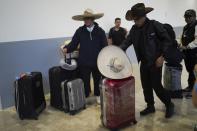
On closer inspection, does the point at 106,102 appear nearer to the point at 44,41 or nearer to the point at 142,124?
the point at 142,124

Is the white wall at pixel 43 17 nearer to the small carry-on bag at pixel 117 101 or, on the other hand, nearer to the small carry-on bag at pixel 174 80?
the small carry-on bag at pixel 117 101

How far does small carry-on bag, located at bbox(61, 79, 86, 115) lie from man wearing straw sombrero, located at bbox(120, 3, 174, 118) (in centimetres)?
84

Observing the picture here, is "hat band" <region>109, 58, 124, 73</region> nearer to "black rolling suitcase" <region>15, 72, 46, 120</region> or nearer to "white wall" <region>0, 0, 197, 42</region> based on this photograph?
"black rolling suitcase" <region>15, 72, 46, 120</region>

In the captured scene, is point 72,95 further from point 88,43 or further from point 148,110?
point 148,110

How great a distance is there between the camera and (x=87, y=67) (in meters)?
3.54

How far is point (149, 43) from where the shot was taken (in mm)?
2766

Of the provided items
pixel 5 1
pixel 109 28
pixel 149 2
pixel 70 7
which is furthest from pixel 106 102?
pixel 149 2

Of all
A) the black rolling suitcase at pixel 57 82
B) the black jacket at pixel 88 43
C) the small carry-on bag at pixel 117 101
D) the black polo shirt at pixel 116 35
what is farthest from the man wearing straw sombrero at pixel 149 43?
the black polo shirt at pixel 116 35

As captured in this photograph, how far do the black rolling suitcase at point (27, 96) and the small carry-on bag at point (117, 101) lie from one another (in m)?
0.98

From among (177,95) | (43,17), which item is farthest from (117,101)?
(43,17)

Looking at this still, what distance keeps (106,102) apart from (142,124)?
21.4 inches

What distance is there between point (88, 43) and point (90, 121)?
3.73 ft

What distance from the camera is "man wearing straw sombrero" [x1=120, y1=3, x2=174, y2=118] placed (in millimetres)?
2711

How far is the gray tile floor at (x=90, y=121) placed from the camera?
2.76 metres
